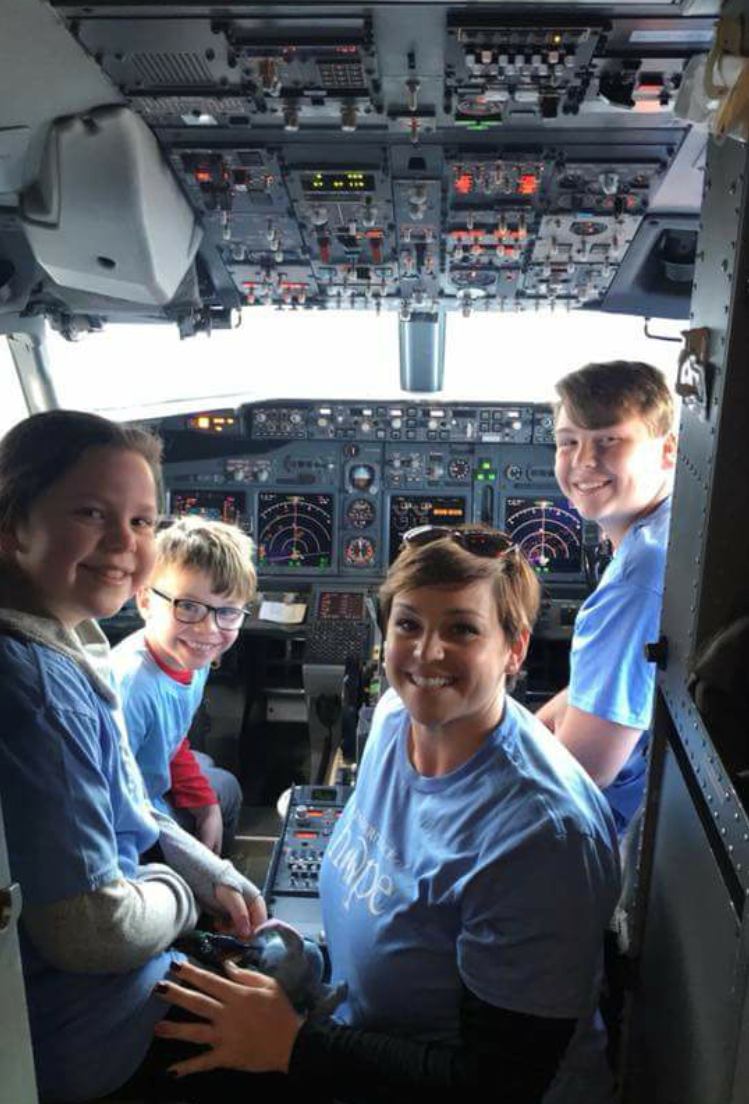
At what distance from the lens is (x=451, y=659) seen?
1.57 m

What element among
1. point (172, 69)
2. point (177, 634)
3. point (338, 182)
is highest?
point (172, 69)

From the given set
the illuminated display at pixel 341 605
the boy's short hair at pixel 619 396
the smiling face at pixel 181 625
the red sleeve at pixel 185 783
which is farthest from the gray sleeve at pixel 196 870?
the illuminated display at pixel 341 605

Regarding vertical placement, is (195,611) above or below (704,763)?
below

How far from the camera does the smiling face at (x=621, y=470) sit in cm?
223

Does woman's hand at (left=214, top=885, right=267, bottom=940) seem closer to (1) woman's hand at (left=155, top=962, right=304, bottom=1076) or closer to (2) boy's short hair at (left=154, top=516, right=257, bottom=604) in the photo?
(1) woman's hand at (left=155, top=962, right=304, bottom=1076)

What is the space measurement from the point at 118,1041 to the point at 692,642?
1.13 meters

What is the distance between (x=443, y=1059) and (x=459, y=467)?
3.65 metres

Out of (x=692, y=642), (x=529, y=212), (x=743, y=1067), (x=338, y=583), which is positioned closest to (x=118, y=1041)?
(x=743, y=1067)

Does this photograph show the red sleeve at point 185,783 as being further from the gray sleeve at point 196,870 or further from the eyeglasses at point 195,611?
the gray sleeve at point 196,870

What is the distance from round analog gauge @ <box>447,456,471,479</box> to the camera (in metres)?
4.83

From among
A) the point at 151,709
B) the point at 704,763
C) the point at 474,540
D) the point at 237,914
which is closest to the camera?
the point at 704,763

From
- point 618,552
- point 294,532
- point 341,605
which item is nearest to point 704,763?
point 618,552

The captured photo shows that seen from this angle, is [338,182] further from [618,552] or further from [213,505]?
[213,505]

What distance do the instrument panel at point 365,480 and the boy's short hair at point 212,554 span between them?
217cm
